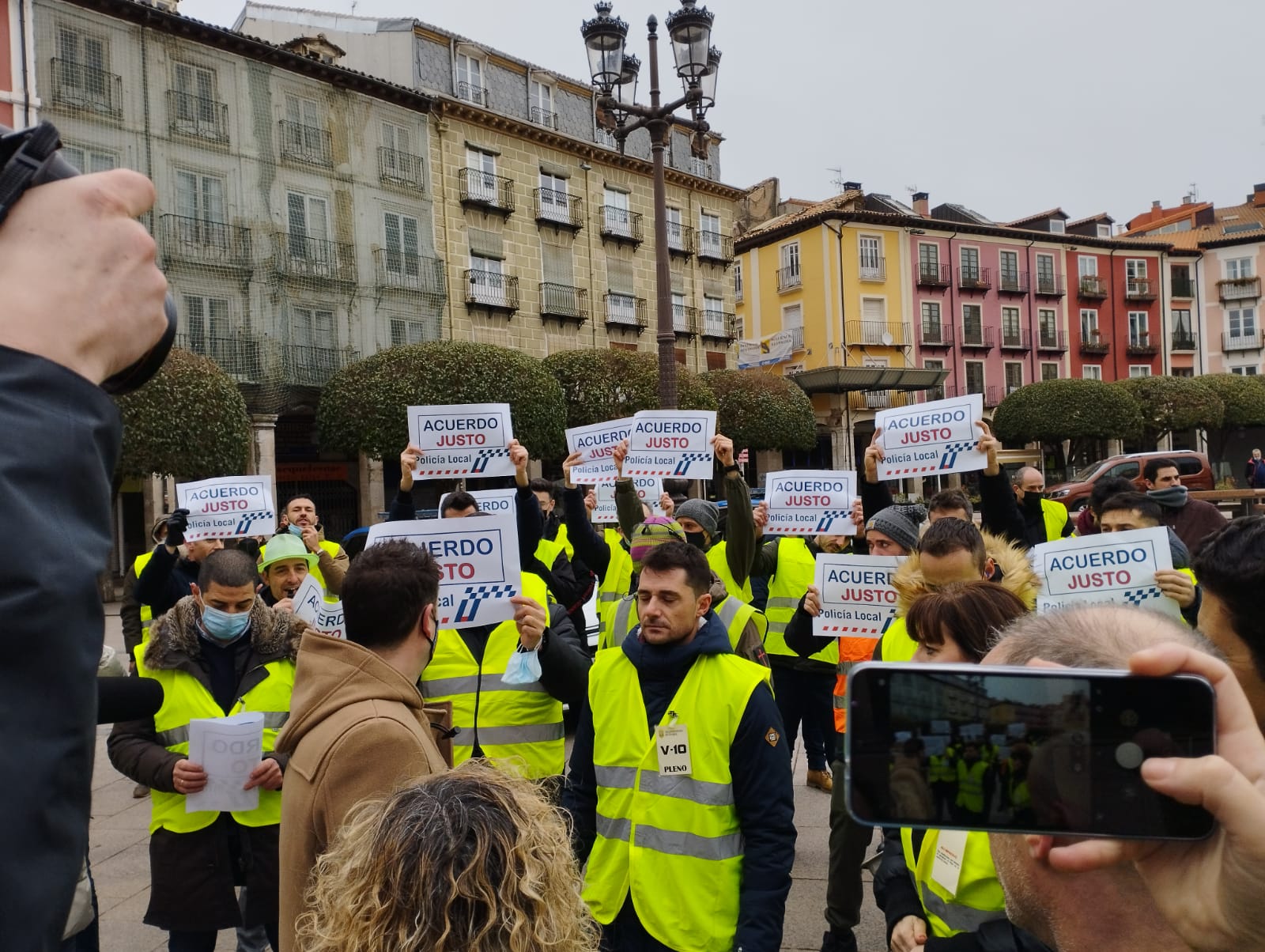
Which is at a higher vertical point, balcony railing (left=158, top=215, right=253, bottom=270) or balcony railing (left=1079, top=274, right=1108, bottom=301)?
balcony railing (left=1079, top=274, right=1108, bottom=301)

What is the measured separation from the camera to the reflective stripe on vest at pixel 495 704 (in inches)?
162

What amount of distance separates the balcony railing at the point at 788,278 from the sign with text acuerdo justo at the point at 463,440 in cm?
3893

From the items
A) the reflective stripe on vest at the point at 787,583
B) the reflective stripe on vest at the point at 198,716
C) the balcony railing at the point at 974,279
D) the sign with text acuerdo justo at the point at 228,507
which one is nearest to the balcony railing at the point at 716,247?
the balcony railing at the point at 974,279

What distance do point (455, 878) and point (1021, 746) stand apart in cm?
95

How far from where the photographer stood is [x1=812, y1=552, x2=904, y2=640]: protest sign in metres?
5.19

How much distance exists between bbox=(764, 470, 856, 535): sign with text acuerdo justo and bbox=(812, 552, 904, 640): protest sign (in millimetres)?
1855

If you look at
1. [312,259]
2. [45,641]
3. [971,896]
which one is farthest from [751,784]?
[312,259]

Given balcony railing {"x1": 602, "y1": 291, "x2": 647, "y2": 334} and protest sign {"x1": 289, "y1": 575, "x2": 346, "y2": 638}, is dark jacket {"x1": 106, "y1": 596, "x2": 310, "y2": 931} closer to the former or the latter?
protest sign {"x1": 289, "y1": 575, "x2": 346, "y2": 638}

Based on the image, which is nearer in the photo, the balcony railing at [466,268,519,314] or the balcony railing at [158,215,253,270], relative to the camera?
the balcony railing at [158,215,253,270]

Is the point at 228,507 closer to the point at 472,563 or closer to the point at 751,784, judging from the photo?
the point at 472,563

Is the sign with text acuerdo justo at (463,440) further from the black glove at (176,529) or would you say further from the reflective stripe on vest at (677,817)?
the reflective stripe on vest at (677,817)

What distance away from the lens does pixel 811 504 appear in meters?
7.27

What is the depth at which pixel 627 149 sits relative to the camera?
115 ft

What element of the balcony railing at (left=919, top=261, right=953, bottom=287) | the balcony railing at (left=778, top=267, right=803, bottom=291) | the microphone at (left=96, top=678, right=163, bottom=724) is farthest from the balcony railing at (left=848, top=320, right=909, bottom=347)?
the microphone at (left=96, top=678, right=163, bottom=724)
